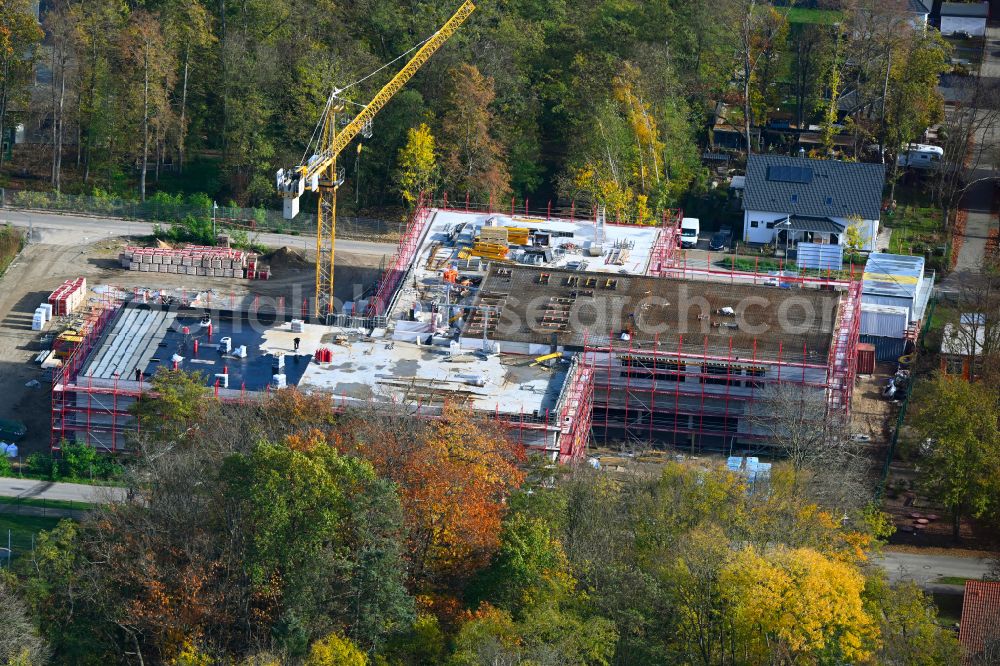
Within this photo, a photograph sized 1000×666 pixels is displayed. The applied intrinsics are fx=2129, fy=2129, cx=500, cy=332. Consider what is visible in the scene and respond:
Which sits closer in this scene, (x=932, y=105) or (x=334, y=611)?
(x=334, y=611)

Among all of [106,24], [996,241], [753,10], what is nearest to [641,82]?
[753,10]

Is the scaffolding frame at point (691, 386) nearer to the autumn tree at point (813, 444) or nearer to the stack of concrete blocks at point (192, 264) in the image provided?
the autumn tree at point (813, 444)

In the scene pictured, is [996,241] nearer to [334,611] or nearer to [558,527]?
[558,527]

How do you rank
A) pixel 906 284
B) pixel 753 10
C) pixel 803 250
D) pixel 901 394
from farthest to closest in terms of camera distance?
pixel 753 10
pixel 803 250
pixel 906 284
pixel 901 394

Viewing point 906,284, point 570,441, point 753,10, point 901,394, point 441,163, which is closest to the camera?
point 570,441

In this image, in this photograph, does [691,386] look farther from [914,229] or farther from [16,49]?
[16,49]

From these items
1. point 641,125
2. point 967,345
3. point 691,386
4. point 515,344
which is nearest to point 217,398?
point 515,344
